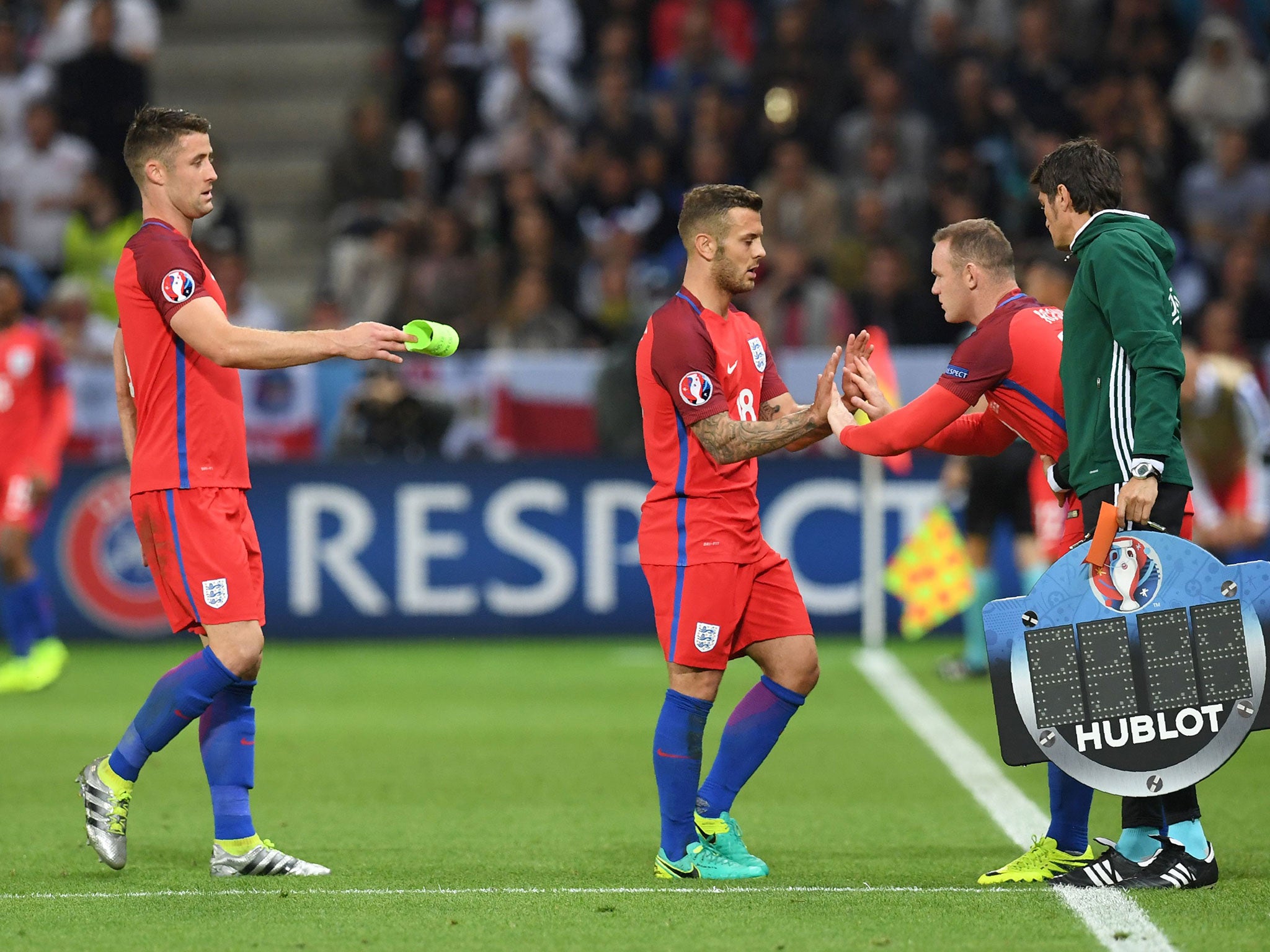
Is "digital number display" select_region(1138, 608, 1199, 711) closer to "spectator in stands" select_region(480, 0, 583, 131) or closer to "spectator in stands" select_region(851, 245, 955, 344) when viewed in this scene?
"spectator in stands" select_region(851, 245, 955, 344)

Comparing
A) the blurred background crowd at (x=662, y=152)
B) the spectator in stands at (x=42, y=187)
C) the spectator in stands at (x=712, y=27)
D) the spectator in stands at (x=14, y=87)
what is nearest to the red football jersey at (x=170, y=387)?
the blurred background crowd at (x=662, y=152)

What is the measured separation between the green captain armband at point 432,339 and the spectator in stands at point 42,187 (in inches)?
432

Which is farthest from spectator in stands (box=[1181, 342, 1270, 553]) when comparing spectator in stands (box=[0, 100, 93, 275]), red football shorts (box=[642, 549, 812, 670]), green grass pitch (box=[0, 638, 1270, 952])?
spectator in stands (box=[0, 100, 93, 275])

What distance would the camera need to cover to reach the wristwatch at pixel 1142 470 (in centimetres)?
513

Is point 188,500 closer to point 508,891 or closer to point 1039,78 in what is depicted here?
point 508,891

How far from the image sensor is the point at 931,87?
15984 mm

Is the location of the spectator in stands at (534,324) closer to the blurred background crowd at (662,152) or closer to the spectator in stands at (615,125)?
the blurred background crowd at (662,152)

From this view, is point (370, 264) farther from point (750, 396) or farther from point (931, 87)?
point (750, 396)

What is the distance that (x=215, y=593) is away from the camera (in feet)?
18.1

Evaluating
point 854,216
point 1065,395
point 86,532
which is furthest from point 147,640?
point 1065,395

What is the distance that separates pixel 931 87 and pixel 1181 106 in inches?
85.1

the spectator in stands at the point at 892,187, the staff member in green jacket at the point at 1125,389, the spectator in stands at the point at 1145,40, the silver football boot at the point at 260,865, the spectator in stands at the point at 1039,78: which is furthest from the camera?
the spectator in stands at the point at 1145,40

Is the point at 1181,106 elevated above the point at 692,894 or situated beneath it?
elevated above

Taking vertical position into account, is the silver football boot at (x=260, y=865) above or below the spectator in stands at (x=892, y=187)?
below
